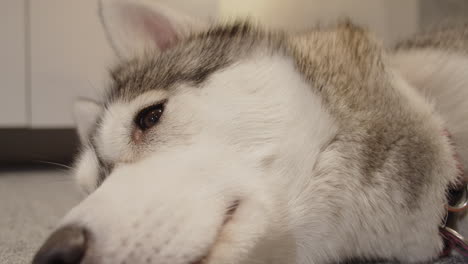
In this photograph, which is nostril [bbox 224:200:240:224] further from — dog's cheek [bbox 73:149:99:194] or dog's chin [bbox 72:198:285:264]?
dog's cheek [bbox 73:149:99:194]

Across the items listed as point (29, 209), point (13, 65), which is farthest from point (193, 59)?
point (13, 65)

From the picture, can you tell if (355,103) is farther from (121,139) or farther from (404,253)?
(121,139)

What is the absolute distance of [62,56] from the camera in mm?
2793

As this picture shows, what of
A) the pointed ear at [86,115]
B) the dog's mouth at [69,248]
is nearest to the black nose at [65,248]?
the dog's mouth at [69,248]

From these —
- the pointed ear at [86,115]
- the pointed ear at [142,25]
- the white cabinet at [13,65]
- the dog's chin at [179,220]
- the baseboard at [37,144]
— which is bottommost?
the baseboard at [37,144]

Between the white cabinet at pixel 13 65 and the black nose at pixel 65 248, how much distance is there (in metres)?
2.42

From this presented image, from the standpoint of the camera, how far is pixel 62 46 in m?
2.78

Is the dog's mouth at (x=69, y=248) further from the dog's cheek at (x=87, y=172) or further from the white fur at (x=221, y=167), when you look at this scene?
the dog's cheek at (x=87, y=172)

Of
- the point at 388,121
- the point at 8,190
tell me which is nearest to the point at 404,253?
the point at 388,121

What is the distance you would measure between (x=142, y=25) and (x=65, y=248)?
0.70 meters

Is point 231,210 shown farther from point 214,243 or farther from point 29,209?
point 29,209

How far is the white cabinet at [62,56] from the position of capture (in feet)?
8.96

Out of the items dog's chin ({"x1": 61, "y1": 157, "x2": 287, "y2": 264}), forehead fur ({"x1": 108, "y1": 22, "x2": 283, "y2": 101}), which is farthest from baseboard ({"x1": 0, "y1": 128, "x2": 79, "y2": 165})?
dog's chin ({"x1": 61, "y1": 157, "x2": 287, "y2": 264})

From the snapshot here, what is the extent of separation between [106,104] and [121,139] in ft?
0.53
